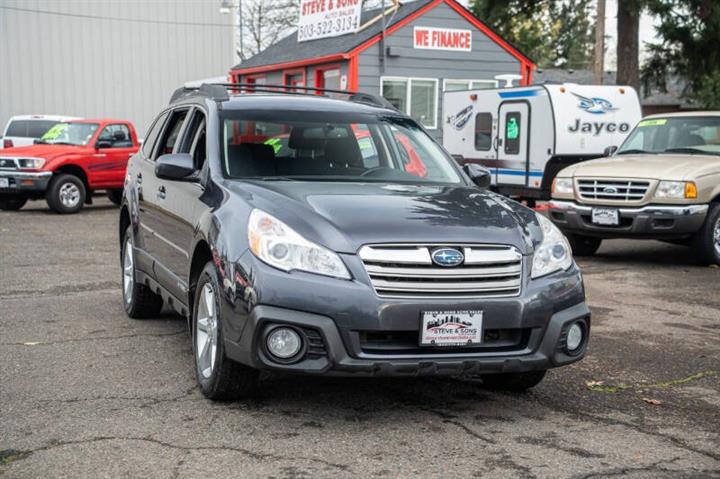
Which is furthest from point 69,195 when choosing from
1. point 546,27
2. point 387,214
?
point 546,27

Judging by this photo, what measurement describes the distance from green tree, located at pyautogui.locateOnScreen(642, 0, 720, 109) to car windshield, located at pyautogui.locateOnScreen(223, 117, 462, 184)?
15218mm

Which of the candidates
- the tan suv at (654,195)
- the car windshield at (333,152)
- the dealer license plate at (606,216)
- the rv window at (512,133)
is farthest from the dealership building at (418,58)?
the car windshield at (333,152)

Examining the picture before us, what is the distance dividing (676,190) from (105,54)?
82.7 feet

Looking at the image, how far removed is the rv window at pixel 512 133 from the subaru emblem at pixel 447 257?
13232 mm

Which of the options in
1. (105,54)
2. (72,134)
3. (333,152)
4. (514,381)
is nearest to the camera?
(514,381)

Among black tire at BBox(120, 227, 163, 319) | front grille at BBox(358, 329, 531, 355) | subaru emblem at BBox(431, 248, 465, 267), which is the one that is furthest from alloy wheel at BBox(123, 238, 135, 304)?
subaru emblem at BBox(431, 248, 465, 267)

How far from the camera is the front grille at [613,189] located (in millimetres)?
10875

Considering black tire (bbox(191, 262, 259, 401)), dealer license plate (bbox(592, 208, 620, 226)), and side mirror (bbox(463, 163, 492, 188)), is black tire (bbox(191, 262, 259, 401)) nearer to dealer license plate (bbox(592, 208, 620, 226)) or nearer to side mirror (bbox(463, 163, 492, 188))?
side mirror (bbox(463, 163, 492, 188))

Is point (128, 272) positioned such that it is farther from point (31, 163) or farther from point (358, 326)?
point (31, 163)

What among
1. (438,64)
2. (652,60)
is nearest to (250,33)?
(438,64)

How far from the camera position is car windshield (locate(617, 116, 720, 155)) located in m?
11.8

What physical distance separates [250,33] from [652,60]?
33154 mm

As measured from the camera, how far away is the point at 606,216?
1104cm

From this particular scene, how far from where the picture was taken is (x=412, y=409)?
199 inches
